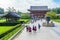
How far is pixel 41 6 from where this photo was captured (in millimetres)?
102312

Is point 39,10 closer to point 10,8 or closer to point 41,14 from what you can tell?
point 41,14

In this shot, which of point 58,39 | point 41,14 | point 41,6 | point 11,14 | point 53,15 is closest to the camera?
point 58,39

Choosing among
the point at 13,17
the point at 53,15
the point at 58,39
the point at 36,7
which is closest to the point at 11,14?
the point at 13,17

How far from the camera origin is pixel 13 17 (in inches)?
1620

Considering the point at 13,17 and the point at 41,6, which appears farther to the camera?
the point at 41,6

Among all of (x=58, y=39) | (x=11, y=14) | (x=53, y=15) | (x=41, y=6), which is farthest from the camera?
(x=41, y=6)

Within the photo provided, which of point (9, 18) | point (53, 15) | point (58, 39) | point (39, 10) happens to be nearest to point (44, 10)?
point (39, 10)

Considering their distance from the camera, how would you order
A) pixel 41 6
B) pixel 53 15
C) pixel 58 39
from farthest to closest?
pixel 41 6 → pixel 53 15 → pixel 58 39

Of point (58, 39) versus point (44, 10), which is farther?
point (44, 10)

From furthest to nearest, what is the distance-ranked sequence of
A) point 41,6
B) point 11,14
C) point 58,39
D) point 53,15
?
point 41,6 → point 53,15 → point 11,14 → point 58,39

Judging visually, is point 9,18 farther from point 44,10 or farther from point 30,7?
point 30,7

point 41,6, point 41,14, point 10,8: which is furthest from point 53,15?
point 10,8

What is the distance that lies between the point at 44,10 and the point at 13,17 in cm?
5634

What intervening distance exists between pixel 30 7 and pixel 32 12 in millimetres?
8158
